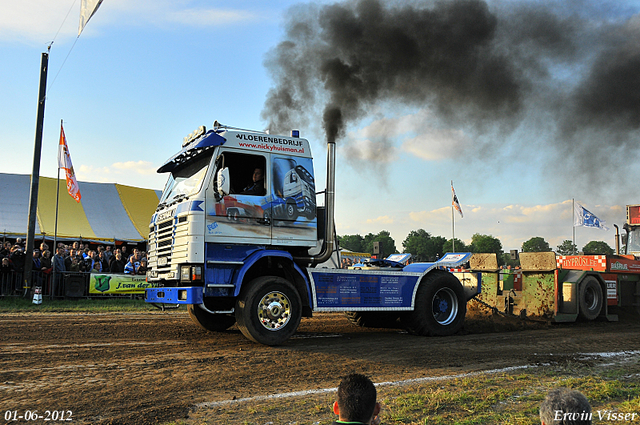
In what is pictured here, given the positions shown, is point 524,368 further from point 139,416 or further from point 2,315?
point 2,315

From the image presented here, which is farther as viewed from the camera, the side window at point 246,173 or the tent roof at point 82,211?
the tent roof at point 82,211

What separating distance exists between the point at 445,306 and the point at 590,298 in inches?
188

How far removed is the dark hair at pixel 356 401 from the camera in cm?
253

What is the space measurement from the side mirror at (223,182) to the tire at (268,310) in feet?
4.89

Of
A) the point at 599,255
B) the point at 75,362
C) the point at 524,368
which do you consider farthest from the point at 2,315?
the point at 599,255

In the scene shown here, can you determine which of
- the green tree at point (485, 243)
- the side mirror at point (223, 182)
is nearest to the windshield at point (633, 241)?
the side mirror at point (223, 182)

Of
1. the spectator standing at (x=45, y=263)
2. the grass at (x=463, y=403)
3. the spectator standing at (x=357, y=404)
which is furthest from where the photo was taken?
the spectator standing at (x=45, y=263)

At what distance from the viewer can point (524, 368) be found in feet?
22.5

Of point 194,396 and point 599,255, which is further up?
point 599,255

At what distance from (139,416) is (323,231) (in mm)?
5179

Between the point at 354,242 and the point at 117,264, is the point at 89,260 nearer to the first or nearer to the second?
the point at 117,264

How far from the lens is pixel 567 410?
2248mm

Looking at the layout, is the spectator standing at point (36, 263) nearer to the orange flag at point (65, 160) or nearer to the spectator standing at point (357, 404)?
the orange flag at point (65, 160)

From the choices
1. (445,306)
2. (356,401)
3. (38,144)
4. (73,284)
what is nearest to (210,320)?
(445,306)
